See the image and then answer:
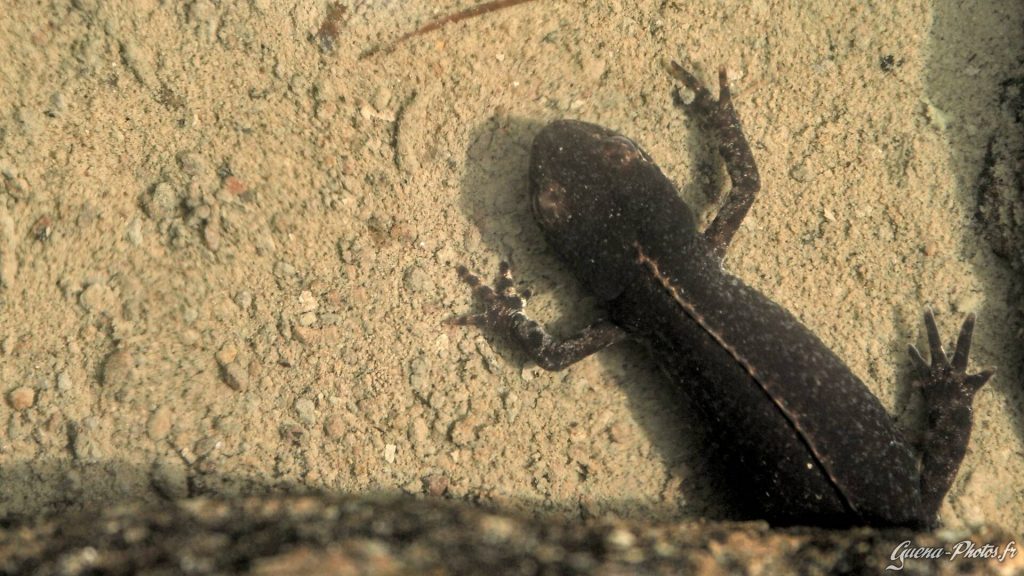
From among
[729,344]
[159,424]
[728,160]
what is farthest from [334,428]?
[728,160]

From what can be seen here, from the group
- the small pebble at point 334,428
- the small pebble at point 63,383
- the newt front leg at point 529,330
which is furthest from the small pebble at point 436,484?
the small pebble at point 63,383

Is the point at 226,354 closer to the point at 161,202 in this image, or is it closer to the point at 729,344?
the point at 161,202

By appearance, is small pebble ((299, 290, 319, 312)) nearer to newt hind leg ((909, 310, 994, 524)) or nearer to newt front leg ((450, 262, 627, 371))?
newt front leg ((450, 262, 627, 371))

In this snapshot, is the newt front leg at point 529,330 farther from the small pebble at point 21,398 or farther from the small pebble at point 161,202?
the small pebble at point 21,398

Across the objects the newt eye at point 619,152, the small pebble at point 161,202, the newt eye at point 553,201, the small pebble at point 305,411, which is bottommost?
the small pebble at point 305,411

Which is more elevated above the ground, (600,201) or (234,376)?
(600,201)

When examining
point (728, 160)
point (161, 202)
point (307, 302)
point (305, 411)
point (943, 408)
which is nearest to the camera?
point (161, 202)

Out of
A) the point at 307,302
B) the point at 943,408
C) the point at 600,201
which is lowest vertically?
the point at 943,408
